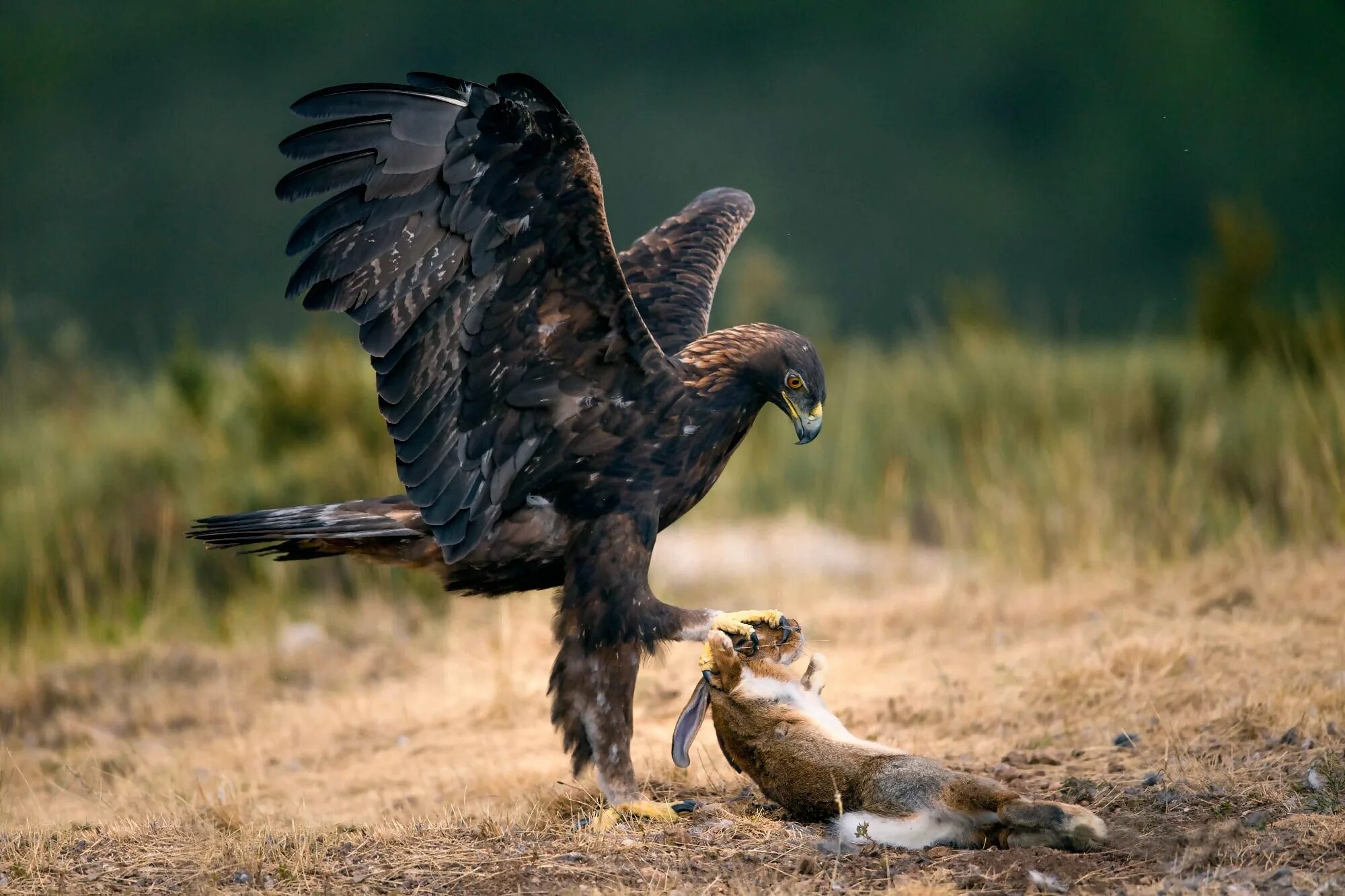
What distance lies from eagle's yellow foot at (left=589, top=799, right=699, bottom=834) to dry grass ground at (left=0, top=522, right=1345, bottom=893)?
10cm

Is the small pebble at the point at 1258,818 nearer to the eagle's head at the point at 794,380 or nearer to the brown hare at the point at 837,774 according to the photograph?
the brown hare at the point at 837,774

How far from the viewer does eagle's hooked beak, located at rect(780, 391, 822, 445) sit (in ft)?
12.4

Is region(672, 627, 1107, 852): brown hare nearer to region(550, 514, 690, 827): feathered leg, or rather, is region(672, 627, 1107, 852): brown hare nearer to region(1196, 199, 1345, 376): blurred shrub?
region(550, 514, 690, 827): feathered leg

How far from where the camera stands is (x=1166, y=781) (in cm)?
346

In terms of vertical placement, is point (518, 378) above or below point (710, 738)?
above

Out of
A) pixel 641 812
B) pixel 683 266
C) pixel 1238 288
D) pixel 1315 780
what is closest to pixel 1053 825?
pixel 1315 780

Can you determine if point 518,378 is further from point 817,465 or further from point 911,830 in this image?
point 817,465

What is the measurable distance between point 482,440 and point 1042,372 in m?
6.05

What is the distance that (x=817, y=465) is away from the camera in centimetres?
910

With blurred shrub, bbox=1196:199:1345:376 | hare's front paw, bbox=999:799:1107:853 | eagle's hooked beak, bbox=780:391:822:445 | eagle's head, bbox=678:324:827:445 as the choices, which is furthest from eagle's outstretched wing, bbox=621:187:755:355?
blurred shrub, bbox=1196:199:1345:376

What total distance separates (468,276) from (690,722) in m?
1.23

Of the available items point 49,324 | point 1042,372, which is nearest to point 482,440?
→ point 1042,372

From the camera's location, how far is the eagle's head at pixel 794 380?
12.5ft

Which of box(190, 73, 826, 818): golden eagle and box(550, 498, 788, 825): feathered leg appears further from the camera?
box(550, 498, 788, 825): feathered leg
